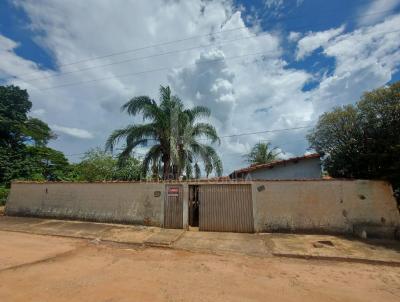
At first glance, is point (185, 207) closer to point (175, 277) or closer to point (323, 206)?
point (175, 277)

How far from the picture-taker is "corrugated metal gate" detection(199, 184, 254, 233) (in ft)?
33.6

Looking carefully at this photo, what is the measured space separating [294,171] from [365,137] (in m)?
3.47

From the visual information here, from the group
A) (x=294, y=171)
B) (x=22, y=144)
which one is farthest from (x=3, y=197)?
(x=294, y=171)

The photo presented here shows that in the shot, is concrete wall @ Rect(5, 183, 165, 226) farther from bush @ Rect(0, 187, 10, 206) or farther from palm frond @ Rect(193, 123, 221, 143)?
bush @ Rect(0, 187, 10, 206)

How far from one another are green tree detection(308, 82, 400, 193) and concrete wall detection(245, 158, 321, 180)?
0.82m

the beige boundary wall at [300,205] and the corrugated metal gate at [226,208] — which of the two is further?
the corrugated metal gate at [226,208]

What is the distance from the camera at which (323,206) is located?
9844 millimetres

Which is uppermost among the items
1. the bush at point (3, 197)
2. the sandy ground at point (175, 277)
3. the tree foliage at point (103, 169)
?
the tree foliage at point (103, 169)

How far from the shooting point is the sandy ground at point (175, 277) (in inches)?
182

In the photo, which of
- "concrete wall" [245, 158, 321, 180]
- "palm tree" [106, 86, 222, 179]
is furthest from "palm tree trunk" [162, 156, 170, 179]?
"concrete wall" [245, 158, 321, 180]

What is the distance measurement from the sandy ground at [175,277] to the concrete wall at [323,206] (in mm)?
2966

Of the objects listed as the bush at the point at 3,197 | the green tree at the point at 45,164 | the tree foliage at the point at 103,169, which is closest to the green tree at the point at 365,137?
the tree foliage at the point at 103,169

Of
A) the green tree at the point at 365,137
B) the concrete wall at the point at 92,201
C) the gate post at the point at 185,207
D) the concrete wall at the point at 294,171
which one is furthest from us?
the concrete wall at the point at 294,171

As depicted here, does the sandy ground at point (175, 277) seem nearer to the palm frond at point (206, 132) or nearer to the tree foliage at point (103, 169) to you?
the palm frond at point (206, 132)
